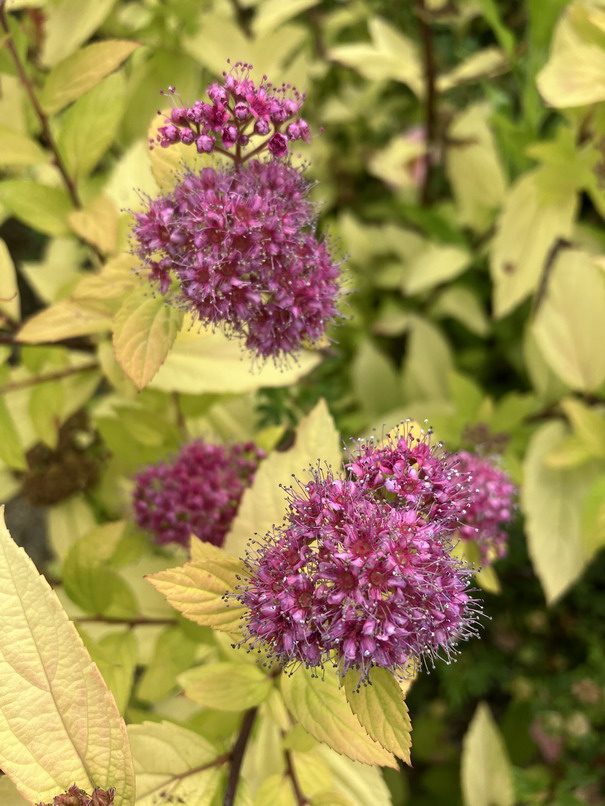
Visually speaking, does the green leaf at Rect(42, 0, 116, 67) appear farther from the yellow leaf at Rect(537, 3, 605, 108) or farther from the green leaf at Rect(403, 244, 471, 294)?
the green leaf at Rect(403, 244, 471, 294)

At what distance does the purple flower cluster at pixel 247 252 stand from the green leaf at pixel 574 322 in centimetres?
77

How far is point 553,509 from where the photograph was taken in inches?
54.4

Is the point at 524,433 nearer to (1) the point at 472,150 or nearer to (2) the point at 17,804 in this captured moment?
(1) the point at 472,150

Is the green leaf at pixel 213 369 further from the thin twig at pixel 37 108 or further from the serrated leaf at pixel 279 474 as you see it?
the thin twig at pixel 37 108

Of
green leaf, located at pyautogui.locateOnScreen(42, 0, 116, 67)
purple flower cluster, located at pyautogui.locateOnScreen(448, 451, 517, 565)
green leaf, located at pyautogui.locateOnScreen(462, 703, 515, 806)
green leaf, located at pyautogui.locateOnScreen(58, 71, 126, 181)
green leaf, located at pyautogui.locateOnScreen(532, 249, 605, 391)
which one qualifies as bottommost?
green leaf, located at pyautogui.locateOnScreen(462, 703, 515, 806)

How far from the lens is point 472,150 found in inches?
66.4

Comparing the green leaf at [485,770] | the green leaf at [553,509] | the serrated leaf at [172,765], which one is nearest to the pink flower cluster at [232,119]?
the serrated leaf at [172,765]

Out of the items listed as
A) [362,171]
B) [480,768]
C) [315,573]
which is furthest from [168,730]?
[362,171]

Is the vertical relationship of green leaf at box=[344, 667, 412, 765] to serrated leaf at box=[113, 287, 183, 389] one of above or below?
below

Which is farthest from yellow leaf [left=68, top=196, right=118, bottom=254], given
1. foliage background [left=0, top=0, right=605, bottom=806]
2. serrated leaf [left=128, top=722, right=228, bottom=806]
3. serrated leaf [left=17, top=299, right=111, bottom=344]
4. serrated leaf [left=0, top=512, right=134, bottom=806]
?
serrated leaf [left=128, top=722, right=228, bottom=806]

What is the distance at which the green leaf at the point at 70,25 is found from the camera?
116 cm

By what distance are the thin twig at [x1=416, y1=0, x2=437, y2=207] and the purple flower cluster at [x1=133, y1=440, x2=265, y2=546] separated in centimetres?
102

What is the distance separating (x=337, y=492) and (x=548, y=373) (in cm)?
108

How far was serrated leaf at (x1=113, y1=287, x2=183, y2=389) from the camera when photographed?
2.43 ft
